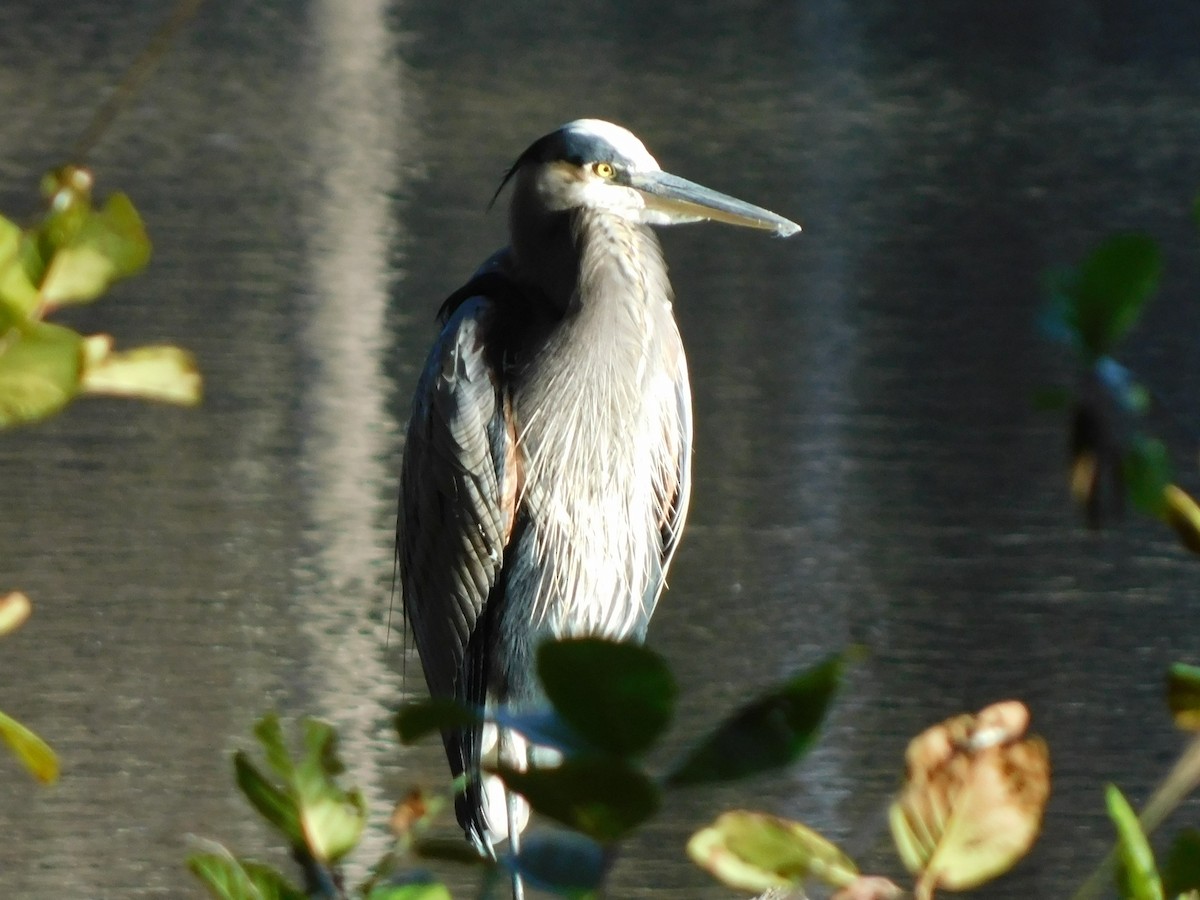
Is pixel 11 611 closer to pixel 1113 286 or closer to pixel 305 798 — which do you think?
pixel 305 798

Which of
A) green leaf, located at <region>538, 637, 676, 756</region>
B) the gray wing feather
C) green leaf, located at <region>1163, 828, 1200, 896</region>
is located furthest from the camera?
the gray wing feather

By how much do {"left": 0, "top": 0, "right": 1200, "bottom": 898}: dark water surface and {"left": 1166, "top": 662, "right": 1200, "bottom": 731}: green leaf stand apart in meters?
0.12

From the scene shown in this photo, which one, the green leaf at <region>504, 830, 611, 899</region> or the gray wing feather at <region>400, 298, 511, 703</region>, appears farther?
the gray wing feather at <region>400, 298, 511, 703</region>

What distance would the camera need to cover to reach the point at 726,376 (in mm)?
5797

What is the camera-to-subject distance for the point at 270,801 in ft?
1.64

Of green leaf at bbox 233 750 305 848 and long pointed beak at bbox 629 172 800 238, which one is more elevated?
green leaf at bbox 233 750 305 848

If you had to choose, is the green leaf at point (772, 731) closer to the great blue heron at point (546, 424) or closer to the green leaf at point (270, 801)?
the green leaf at point (270, 801)

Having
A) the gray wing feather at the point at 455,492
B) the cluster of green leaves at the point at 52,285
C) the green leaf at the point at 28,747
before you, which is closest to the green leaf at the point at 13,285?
the cluster of green leaves at the point at 52,285

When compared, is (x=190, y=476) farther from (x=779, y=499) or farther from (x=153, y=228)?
(x=153, y=228)

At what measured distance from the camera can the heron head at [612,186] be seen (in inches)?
92.5

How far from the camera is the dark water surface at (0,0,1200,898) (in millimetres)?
3393

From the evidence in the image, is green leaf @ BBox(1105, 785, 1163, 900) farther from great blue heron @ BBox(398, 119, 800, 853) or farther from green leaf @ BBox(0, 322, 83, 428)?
great blue heron @ BBox(398, 119, 800, 853)

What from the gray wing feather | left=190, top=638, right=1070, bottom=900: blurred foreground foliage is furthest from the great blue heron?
left=190, top=638, right=1070, bottom=900: blurred foreground foliage

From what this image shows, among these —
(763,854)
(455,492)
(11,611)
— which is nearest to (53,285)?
(11,611)
